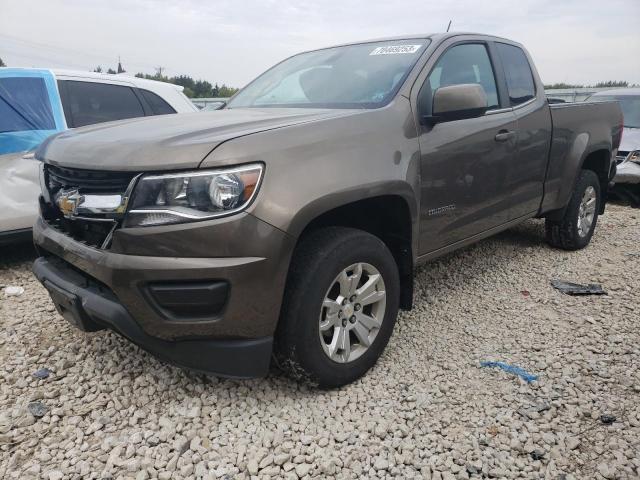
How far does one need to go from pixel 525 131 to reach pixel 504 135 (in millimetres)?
352

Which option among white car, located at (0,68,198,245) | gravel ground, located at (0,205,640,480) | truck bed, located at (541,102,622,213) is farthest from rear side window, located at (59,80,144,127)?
truck bed, located at (541,102,622,213)

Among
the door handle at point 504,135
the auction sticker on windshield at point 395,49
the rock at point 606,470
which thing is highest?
the auction sticker on windshield at point 395,49

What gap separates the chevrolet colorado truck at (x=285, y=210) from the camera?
72.5 inches

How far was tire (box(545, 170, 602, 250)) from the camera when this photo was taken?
4.34 meters

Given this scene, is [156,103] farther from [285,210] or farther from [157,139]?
[285,210]

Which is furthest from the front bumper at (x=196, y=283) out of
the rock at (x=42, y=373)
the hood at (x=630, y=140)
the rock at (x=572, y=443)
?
the hood at (x=630, y=140)

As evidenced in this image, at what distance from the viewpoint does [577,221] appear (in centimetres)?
445

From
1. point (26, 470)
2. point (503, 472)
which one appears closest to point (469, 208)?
point (503, 472)

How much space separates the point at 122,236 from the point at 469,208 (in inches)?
79.2

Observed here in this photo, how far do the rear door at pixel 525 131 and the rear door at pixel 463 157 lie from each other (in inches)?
4.5

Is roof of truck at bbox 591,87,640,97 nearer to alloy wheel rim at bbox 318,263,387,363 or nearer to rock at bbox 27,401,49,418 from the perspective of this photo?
alloy wheel rim at bbox 318,263,387,363

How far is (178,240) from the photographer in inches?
71.4

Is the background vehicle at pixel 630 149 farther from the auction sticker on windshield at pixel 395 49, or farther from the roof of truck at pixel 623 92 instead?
the auction sticker on windshield at pixel 395 49

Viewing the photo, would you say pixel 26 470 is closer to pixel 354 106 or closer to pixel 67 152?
pixel 67 152
